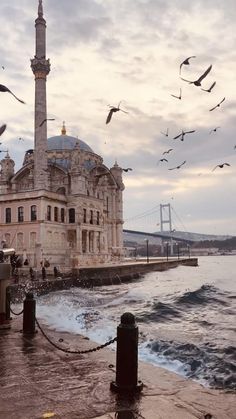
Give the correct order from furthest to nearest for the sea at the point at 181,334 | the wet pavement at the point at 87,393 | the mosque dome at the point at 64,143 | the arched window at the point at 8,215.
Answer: the mosque dome at the point at 64,143, the arched window at the point at 8,215, the sea at the point at 181,334, the wet pavement at the point at 87,393

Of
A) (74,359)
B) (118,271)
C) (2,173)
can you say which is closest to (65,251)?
(118,271)

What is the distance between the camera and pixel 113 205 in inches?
2680

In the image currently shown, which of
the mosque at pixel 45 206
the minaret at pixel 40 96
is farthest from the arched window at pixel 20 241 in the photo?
the minaret at pixel 40 96

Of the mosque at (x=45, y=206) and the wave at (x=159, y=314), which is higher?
the mosque at (x=45, y=206)

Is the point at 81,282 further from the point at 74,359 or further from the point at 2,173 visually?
the point at 74,359

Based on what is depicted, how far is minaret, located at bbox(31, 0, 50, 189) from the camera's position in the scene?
46000 millimetres

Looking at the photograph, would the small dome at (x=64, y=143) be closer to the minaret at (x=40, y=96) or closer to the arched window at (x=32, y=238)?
the minaret at (x=40, y=96)

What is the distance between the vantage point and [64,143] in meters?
66.5

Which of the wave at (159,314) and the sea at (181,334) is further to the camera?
the wave at (159,314)

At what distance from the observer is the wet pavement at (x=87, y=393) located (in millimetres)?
4895

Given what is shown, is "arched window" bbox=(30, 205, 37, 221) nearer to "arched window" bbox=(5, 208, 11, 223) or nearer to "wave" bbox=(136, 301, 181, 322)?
"arched window" bbox=(5, 208, 11, 223)

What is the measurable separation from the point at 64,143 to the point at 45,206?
23430mm

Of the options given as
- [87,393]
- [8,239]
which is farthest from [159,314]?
[8,239]

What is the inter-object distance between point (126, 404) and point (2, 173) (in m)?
58.5
